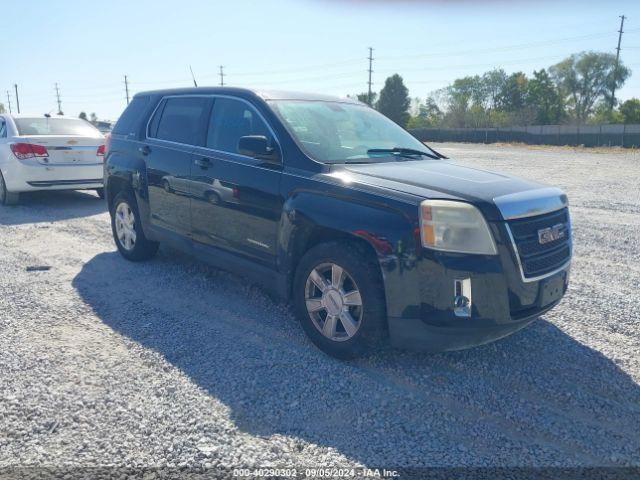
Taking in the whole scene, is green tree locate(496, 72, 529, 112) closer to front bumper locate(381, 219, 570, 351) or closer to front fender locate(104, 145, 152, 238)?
front fender locate(104, 145, 152, 238)

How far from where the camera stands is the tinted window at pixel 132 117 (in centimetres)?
608

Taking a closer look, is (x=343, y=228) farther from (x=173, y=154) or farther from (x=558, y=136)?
(x=558, y=136)

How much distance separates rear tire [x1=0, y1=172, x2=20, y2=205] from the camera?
9883 mm

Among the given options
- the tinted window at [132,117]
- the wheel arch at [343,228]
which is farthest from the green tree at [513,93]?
the wheel arch at [343,228]

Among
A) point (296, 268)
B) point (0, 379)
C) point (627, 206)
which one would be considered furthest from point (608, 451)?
point (627, 206)

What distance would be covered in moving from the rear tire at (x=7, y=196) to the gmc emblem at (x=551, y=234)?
9420mm

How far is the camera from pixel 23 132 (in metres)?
9.88

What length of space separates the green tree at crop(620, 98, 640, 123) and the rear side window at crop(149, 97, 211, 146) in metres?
76.6

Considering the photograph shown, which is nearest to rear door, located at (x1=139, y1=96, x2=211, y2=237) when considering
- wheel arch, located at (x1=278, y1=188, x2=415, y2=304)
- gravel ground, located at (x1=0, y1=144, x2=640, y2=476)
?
gravel ground, located at (x1=0, y1=144, x2=640, y2=476)

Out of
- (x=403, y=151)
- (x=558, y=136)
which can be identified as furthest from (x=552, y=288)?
(x=558, y=136)

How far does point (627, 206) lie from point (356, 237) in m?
8.45

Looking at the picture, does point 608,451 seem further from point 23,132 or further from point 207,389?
point 23,132

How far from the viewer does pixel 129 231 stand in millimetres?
6312

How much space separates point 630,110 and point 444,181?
81279 mm
